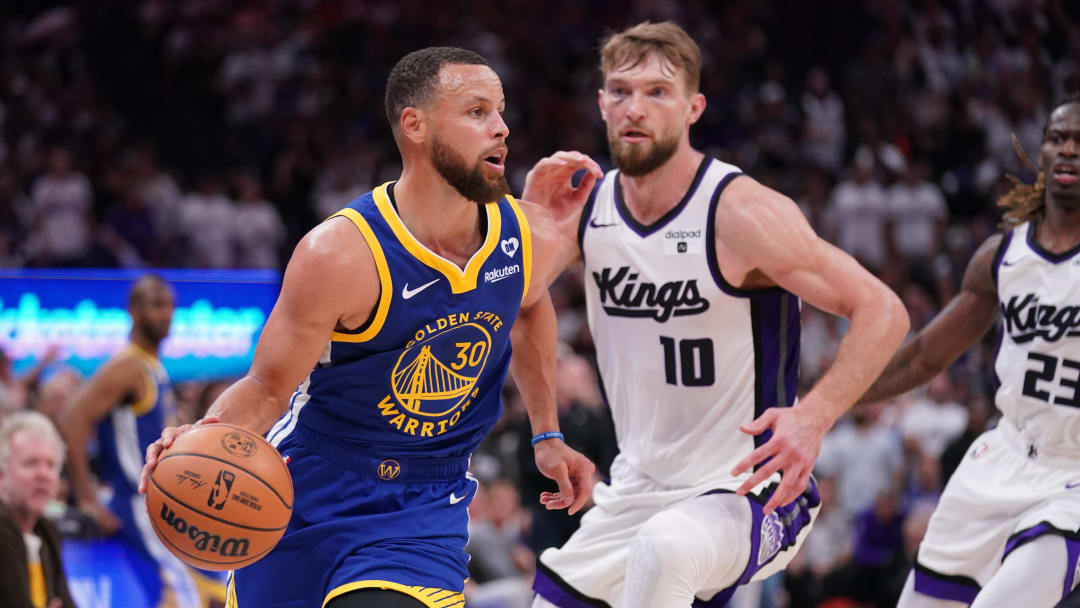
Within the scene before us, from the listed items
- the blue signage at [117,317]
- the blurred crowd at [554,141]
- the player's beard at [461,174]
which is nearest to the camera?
the player's beard at [461,174]

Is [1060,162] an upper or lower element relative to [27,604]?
upper

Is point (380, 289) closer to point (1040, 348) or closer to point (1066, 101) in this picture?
point (1040, 348)

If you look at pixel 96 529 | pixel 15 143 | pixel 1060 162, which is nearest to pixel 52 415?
pixel 96 529

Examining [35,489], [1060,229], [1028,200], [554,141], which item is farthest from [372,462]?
[554,141]

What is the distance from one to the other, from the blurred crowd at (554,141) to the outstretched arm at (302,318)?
4.47 meters

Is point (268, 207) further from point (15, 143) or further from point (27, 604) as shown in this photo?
point (27, 604)

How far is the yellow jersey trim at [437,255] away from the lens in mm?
4207

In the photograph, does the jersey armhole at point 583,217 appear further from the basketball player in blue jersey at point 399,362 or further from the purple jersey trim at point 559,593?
the purple jersey trim at point 559,593

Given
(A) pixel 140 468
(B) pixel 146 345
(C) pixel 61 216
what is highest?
(B) pixel 146 345

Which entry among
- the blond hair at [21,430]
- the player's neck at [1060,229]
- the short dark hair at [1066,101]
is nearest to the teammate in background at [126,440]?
the blond hair at [21,430]

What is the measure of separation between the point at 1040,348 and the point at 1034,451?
411 mm

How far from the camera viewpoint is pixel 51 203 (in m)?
13.8

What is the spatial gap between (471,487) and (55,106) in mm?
12760

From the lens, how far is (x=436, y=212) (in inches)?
172
